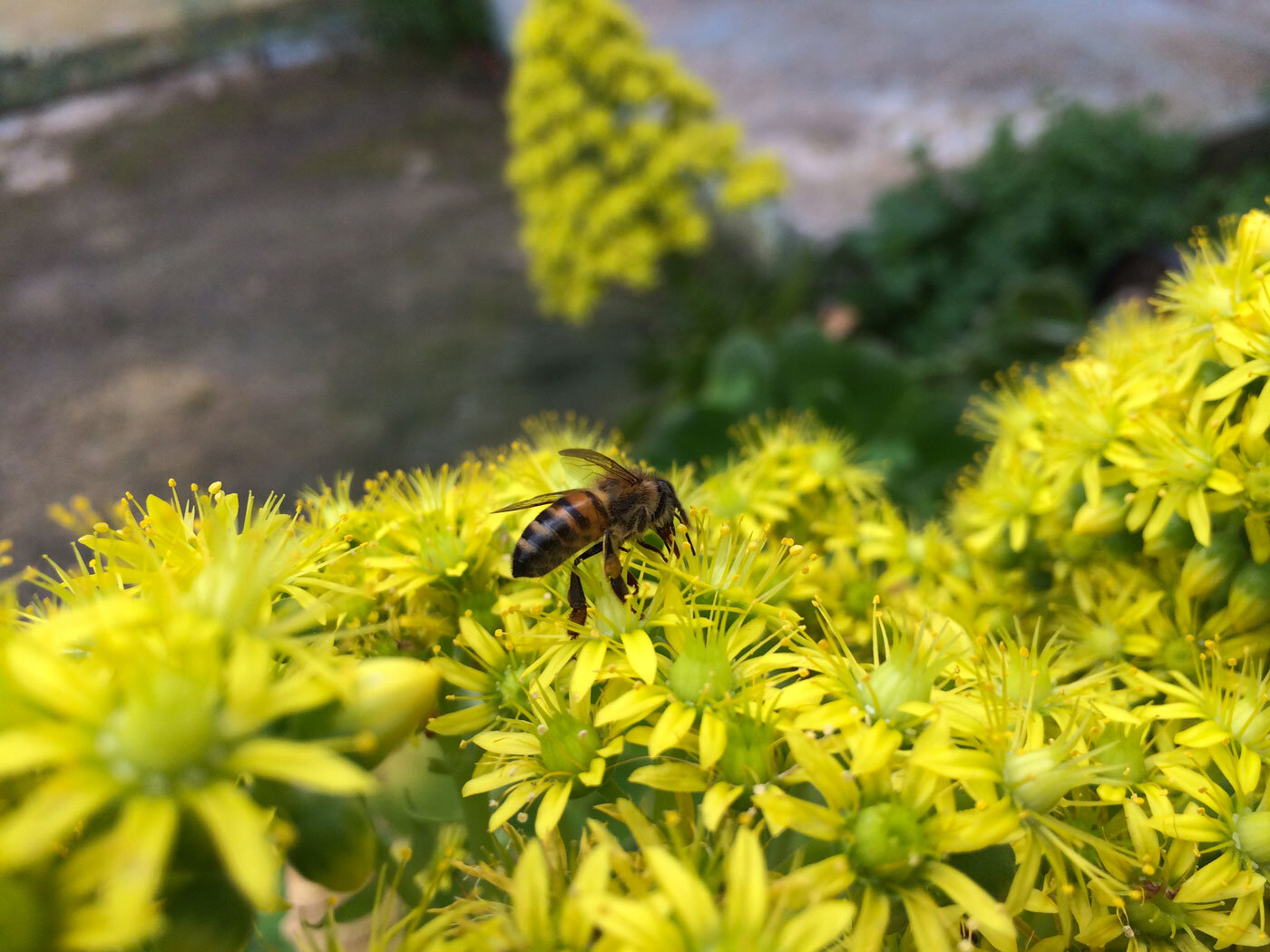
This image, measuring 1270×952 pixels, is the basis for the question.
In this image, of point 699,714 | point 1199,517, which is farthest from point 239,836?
point 1199,517

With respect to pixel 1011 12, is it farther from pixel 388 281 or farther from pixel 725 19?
pixel 388 281

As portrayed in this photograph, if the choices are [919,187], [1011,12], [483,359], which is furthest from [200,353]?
[1011,12]

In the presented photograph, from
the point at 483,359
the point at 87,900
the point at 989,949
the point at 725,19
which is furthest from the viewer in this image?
the point at 725,19

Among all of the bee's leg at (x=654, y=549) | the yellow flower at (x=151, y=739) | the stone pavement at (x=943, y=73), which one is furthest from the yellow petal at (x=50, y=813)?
the stone pavement at (x=943, y=73)

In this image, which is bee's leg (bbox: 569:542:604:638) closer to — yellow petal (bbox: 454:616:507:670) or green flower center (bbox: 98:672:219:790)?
yellow petal (bbox: 454:616:507:670)

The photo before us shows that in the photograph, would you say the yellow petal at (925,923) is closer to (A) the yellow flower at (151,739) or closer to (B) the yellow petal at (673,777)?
(B) the yellow petal at (673,777)

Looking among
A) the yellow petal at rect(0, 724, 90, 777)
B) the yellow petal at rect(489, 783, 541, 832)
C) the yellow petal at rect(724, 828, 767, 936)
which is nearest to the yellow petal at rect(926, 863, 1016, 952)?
the yellow petal at rect(724, 828, 767, 936)
